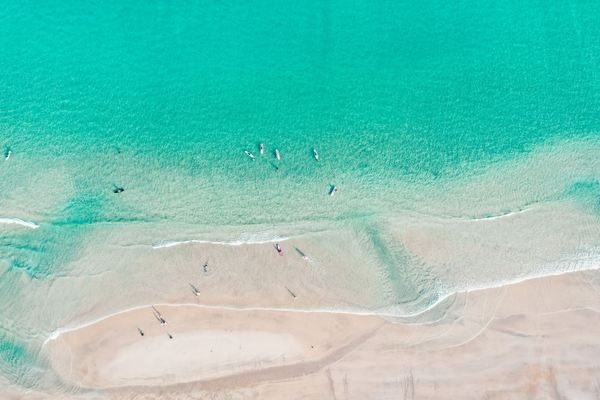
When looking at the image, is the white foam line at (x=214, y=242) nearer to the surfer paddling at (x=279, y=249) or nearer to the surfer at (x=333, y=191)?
the surfer paddling at (x=279, y=249)

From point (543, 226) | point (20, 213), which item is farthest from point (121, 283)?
point (543, 226)

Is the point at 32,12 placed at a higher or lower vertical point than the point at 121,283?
higher

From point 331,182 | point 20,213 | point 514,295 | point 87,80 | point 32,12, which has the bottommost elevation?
point 514,295

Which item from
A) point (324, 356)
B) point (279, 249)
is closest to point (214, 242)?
point (279, 249)

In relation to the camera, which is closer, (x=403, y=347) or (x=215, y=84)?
(x=403, y=347)

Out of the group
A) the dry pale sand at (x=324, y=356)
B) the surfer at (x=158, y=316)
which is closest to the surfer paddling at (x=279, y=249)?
the dry pale sand at (x=324, y=356)

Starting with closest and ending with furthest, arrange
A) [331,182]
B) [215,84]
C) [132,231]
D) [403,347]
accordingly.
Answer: [403,347]
[132,231]
[331,182]
[215,84]

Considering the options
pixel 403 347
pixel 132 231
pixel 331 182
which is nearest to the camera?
pixel 403 347

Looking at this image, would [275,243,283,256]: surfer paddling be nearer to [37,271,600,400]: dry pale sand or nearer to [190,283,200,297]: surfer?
[37,271,600,400]: dry pale sand

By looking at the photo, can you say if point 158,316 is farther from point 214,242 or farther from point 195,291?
point 214,242

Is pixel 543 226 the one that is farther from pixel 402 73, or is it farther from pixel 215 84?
pixel 215 84
